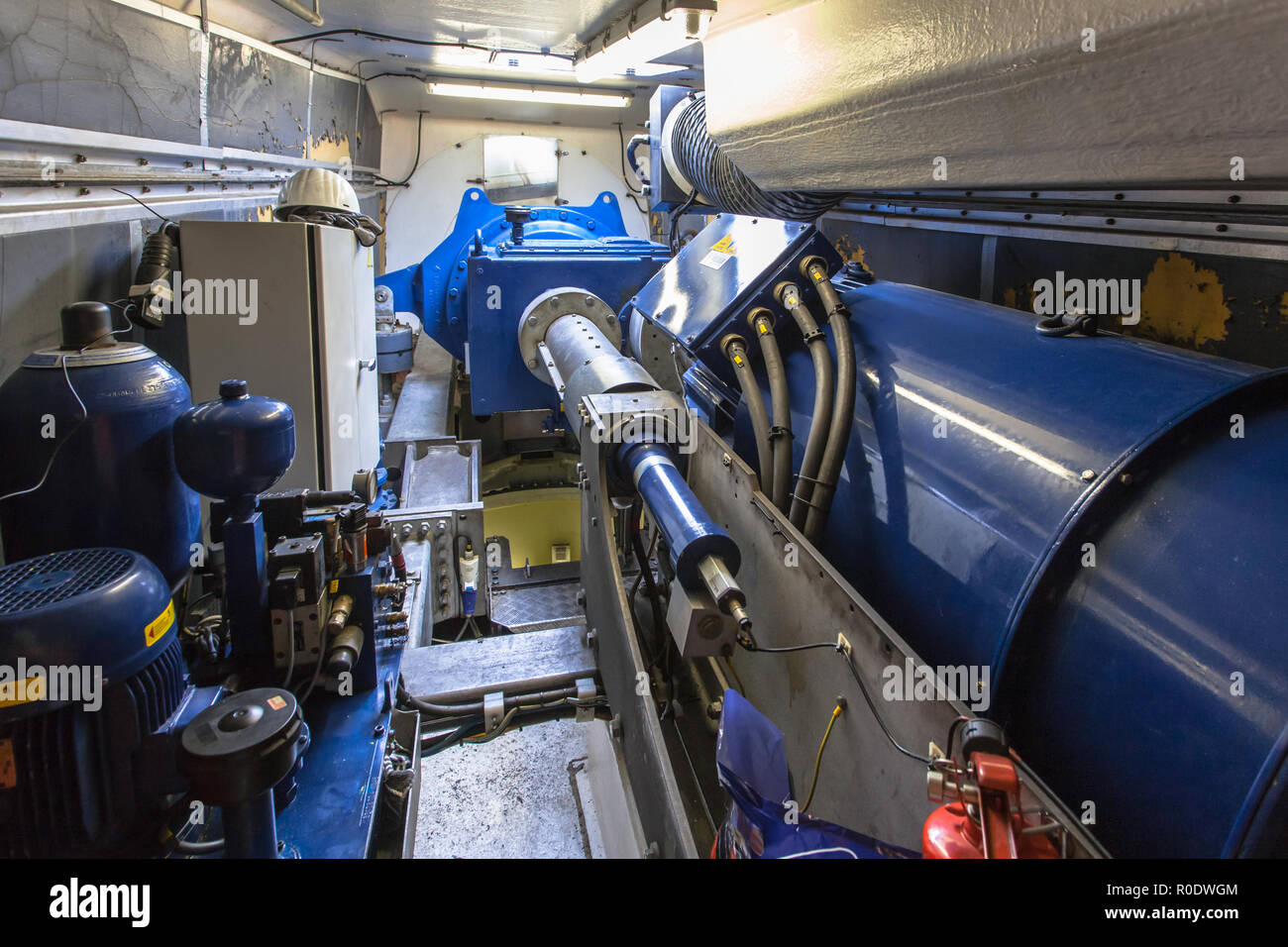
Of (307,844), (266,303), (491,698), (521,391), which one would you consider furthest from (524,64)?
(307,844)

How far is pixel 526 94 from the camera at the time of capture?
531 cm

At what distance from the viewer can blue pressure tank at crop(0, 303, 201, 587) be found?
143cm

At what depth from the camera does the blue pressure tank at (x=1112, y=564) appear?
2.61 feet

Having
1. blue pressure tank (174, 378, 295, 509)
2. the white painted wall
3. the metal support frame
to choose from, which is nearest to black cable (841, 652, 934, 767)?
the metal support frame

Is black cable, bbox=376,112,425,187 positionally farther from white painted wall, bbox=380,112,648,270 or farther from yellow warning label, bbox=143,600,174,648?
yellow warning label, bbox=143,600,174,648

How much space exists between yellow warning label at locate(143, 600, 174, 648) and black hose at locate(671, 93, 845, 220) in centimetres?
154

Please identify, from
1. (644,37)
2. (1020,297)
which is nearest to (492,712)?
(1020,297)

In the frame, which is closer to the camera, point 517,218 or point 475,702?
point 475,702

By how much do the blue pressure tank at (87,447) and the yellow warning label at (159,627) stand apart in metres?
0.42

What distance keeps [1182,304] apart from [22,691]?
2085mm

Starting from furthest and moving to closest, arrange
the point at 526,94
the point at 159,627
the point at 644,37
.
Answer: the point at 526,94
the point at 644,37
the point at 159,627

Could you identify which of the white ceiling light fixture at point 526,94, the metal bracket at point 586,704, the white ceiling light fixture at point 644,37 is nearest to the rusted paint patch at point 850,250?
the white ceiling light fixture at point 644,37

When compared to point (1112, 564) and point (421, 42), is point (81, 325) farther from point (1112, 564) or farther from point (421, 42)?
point (421, 42)

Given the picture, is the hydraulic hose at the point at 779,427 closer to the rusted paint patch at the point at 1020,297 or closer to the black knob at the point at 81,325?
the rusted paint patch at the point at 1020,297
